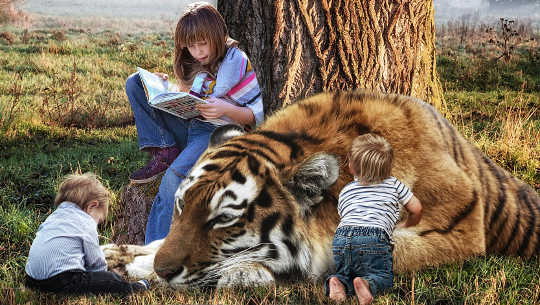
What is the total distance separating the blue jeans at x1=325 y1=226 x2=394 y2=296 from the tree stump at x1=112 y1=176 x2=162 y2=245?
2.53m

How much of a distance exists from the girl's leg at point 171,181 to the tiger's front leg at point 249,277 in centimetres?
121

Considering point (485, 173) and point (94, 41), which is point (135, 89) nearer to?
point (485, 173)

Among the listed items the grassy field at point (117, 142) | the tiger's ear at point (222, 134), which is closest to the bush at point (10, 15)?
the grassy field at point (117, 142)

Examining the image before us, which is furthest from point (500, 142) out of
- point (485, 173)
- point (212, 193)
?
point (212, 193)

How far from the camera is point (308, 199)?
10.5ft

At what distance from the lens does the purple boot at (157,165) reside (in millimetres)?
4840

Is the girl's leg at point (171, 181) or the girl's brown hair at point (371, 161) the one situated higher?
the girl's brown hair at point (371, 161)

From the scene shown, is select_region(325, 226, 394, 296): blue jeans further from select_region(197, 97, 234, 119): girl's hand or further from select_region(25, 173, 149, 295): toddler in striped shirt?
select_region(197, 97, 234, 119): girl's hand

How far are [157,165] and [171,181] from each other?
690 millimetres

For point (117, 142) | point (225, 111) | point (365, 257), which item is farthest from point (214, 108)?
point (117, 142)

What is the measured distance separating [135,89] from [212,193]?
201cm

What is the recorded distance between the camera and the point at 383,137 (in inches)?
137

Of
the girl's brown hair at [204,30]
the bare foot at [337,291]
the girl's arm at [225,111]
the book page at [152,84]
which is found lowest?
the bare foot at [337,291]

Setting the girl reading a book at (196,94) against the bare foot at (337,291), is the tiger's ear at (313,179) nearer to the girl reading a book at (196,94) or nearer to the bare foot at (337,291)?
the bare foot at (337,291)
